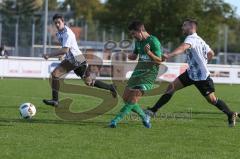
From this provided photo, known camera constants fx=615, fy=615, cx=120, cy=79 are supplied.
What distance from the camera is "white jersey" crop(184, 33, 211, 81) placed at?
1078cm

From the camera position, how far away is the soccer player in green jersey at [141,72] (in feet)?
33.8

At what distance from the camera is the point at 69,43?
43.5ft

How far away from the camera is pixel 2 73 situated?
30.7 meters

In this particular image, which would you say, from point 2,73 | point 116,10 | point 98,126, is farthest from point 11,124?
point 116,10

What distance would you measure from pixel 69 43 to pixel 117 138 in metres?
4.53

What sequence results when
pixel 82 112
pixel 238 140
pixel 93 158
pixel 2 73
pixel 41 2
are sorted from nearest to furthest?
pixel 93 158 → pixel 238 140 → pixel 82 112 → pixel 2 73 → pixel 41 2

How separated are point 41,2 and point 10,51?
3771 cm

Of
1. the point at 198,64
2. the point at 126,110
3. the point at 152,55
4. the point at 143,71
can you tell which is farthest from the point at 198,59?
the point at 126,110

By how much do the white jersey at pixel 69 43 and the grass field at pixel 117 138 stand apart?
1285 mm

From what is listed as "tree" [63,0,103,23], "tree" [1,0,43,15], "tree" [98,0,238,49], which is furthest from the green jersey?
"tree" [63,0,103,23]

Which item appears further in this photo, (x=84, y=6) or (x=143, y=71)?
(x=84, y=6)

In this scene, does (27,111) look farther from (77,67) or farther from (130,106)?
(77,67)

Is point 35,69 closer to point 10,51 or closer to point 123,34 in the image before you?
point 10,51

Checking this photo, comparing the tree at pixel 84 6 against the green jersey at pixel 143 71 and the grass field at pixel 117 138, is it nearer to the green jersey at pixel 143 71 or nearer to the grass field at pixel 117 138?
the grass field at pixel 117 138
